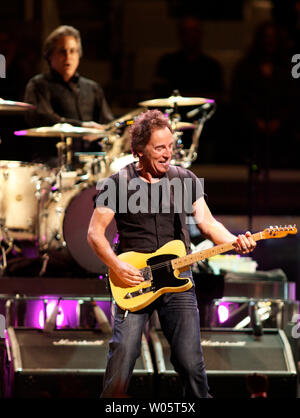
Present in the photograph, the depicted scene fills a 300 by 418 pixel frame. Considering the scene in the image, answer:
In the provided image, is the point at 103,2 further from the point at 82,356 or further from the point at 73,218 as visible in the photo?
the point at 82,356

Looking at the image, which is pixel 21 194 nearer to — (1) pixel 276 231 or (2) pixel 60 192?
(2) pixel 60 192

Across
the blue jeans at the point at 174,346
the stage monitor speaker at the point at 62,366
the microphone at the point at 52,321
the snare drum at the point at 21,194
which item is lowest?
the stage monitor speaker at the point at 62,366

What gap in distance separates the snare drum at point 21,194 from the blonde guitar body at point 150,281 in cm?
224

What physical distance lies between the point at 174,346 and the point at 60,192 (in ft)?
7.92

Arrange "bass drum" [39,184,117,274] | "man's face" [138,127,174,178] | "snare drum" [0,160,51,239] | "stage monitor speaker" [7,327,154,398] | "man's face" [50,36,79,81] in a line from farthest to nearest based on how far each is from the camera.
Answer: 1. "man's face" [50,36,79,81]
2. "snare drum" [0,160,51,239]
3. "bass drum" [39,184,117,274]
4. "stage monitor speaker" [7,327,154,398]
5. "man's face" [138,127,174,178]

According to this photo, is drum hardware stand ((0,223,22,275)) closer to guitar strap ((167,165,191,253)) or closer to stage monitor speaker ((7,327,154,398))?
stage monitor speaker ((7,327,154,398))

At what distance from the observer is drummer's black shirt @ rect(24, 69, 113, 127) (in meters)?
7.20

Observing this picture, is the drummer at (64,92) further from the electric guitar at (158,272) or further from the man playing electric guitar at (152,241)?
the electric guitar at (158,272)

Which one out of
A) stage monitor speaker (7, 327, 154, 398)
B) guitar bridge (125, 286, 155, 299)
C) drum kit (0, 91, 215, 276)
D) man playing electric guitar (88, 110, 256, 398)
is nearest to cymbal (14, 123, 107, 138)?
drum kit (0, 91, 215, 276)

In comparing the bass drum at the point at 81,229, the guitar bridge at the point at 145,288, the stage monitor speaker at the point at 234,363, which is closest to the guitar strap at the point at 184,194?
the guitar bridge at the point at 145,288

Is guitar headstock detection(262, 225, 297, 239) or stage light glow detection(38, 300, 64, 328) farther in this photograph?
stage light glow detection(38, 300, 64, 328)

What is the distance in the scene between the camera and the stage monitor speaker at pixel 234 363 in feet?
19.1

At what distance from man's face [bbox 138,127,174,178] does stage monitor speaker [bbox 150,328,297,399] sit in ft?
5.45

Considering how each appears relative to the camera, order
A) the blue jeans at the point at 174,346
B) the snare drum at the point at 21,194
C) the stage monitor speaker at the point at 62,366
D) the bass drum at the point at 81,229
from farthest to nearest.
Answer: the snare drum at the point at 21,194 → the bass drum at the point at 81,229 → the stage monitor speaker at the point at 62,366 → the blue jeans at the point at 174,346
